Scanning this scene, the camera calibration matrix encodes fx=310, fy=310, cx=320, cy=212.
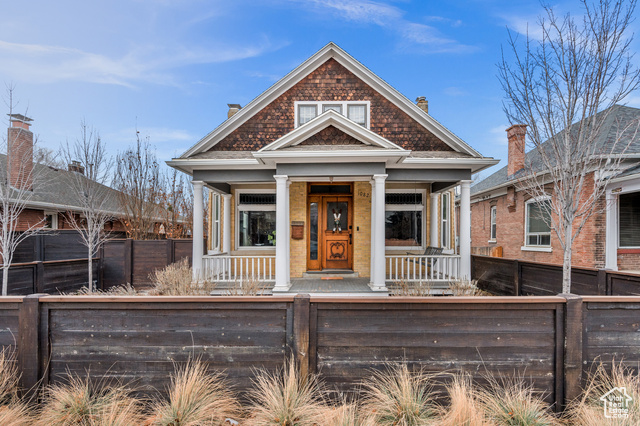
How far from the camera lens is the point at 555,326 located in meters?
3.13

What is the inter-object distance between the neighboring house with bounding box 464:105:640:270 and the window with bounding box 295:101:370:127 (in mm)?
4559

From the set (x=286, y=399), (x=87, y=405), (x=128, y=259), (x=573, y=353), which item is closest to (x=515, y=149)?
(x=573, y=353)

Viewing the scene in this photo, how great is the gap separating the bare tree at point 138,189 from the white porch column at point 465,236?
40.0 feet

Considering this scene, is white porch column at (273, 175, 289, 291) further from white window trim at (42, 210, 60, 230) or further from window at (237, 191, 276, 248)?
white window trim at (42, 210, 60, 230)

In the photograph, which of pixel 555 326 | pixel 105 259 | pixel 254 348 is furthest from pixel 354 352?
pixel 105 259

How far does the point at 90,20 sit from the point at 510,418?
15.4m

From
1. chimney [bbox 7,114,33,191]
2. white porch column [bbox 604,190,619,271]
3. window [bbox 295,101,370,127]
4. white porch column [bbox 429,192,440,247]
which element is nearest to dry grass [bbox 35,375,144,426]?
chimney [bbox 7,114,33,191]

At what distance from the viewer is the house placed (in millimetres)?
8422

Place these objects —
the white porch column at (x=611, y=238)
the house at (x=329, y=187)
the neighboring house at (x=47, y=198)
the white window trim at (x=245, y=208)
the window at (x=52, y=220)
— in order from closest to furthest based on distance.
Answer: the house at (x=329, y=187)
the white porch column at (x=611, y=238)
the white window trim at (x=245, y=208)
the neighboring house at (x=47, y=198)
the window at (x=52, y=220)

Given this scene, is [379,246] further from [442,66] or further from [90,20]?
[442,66]

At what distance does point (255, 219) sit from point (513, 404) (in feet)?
27.4

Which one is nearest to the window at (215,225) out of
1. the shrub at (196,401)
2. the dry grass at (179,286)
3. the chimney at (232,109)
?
the dry grass at (179,286)

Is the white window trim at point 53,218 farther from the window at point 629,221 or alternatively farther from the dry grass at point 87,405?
the window at point 629,221

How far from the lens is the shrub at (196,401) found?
9.08 ft
